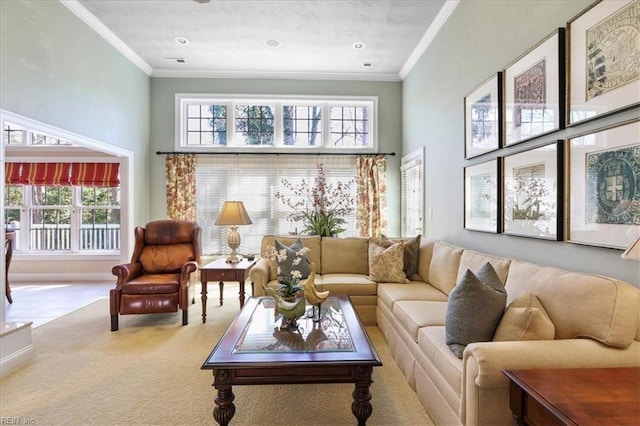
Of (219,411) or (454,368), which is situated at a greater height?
(454,368)

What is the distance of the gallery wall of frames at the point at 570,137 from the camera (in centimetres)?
162

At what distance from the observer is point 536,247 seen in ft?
7.48

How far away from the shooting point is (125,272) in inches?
139

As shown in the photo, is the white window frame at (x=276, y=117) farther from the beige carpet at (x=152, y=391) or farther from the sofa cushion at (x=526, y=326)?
the sofa cushion at (x=526, y=326)

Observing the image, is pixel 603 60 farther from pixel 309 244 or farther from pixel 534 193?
pixel 309 244

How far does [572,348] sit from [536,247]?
1061 millimetres

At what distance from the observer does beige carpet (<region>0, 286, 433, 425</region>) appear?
6.48 ft

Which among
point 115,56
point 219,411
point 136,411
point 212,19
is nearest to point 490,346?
point 219,411

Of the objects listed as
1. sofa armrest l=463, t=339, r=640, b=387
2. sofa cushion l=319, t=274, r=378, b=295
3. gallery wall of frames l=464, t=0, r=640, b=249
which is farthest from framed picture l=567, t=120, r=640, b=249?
sofa cushion l=319, t=274, r=378, b=295

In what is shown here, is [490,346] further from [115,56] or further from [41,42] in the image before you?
[115,56]

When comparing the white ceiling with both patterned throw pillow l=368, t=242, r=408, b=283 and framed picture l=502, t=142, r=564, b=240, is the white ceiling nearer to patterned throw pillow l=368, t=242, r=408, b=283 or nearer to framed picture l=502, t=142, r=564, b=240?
framed picture l=502, t=142, r=564, b=240

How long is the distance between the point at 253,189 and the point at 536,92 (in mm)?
4345

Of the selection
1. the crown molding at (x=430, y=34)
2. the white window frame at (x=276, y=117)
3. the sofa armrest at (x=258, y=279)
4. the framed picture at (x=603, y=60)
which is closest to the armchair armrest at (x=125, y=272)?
the sofa armrest at (x=258, y=279)

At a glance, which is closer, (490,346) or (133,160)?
(490,346)
